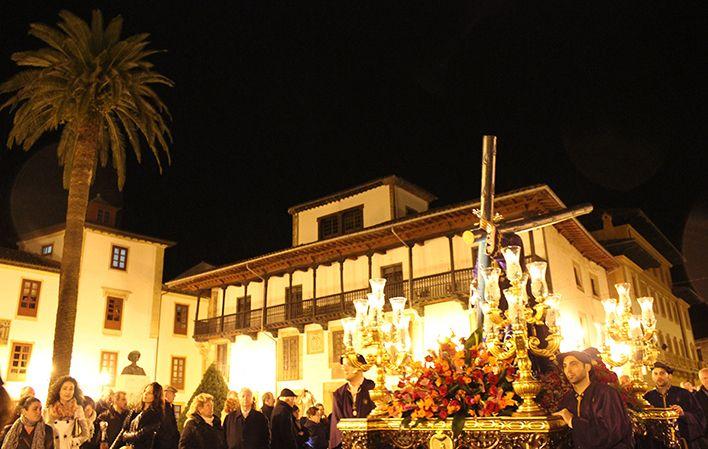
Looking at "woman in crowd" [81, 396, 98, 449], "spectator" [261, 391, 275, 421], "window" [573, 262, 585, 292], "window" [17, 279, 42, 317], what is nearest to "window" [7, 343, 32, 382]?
"window" [17, 279, 42, 317]

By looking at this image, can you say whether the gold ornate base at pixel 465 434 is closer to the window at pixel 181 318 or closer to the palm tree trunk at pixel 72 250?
the palm tree trunk at pixel 72 250

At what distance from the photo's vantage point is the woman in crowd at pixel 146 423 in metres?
7.43

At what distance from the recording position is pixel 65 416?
20.6 ft

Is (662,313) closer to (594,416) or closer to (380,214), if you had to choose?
(380,214)

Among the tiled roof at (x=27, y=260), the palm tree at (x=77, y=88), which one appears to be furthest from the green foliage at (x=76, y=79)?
the tiled roof at (x=27, y=260)

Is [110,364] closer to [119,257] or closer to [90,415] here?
[119,257]

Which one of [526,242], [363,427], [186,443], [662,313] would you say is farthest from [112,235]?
[662,313]

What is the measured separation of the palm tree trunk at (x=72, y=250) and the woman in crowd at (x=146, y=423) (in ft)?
28.7

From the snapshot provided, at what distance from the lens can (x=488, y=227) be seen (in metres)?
6.71

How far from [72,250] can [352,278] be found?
13.8 meters

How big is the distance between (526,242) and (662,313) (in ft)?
72.7

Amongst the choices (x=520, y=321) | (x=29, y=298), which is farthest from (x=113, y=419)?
(x=29, y=298)

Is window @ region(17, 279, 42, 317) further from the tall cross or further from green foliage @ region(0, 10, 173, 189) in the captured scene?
the tall cross

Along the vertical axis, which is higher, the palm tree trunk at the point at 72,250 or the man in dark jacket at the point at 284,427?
the palm tree trunk at the point at 72,250
